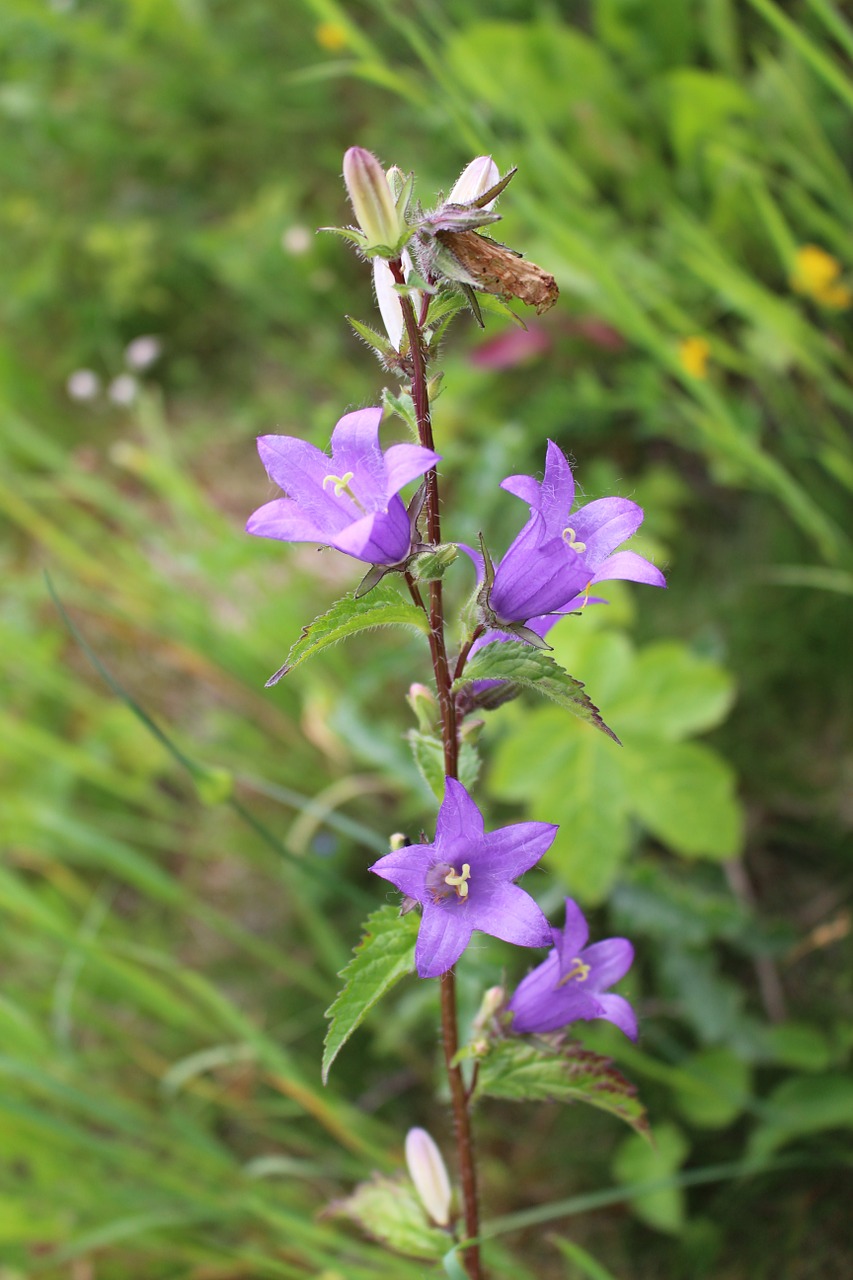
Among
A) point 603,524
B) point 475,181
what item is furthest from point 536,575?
point 475,181

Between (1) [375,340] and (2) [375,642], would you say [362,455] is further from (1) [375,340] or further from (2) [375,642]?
(2) [375,642]

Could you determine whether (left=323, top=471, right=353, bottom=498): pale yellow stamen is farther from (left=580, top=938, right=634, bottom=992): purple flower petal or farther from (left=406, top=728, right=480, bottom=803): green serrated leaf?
(left=580, top=938, right=634, bottom=992): purple flower petal

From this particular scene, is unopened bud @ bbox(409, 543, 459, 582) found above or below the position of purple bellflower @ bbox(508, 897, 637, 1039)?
above

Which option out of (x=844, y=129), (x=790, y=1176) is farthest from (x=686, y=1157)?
(x=844, y=129)

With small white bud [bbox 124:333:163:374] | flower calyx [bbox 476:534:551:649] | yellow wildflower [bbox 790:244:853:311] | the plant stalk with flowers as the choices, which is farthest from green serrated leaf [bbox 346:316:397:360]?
small white bud [bbox 124:333:163:374]

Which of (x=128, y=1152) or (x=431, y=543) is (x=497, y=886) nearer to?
(x=431, y=543)

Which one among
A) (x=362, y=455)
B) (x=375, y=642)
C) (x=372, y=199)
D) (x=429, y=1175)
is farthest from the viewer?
(x=375, y=642)
